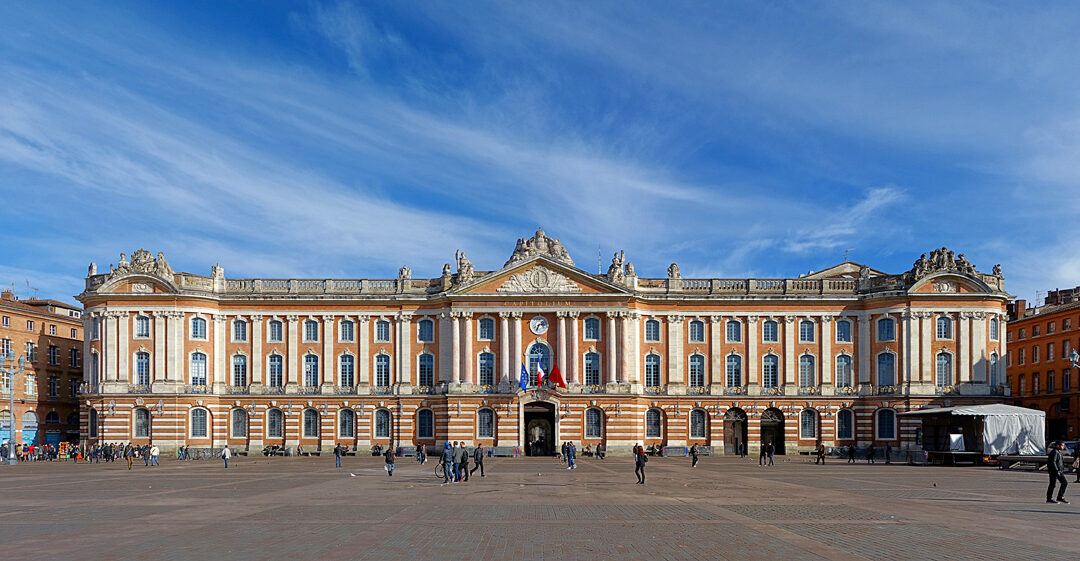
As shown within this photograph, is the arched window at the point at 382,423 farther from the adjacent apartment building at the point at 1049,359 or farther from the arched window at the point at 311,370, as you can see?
the adjacent apartment building at the point at 1049,359

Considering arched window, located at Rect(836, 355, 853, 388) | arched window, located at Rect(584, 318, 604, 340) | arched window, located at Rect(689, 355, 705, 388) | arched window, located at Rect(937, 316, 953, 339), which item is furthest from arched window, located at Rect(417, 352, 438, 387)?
arched window, located at Rect(937, 316, 953, 339)

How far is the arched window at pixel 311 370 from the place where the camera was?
274 ft

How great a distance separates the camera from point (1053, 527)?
2759 centimetres

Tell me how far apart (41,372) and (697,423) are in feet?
199

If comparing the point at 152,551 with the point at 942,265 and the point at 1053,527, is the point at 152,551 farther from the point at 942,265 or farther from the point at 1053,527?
the point at 942,265

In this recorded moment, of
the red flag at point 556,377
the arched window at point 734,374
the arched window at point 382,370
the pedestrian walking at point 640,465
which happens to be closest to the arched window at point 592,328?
the red flag at point 556,377

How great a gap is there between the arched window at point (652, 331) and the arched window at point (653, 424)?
5.99 meters

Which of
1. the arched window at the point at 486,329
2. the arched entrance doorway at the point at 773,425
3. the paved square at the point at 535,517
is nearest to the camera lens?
the paved square at the point at 535,517

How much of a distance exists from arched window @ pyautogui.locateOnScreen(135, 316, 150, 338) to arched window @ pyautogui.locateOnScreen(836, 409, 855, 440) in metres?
57.4

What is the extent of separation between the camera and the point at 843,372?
8281 centimetres

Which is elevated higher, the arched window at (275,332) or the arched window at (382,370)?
the arched window at (275,332)

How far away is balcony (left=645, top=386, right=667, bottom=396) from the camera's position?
8275 cm

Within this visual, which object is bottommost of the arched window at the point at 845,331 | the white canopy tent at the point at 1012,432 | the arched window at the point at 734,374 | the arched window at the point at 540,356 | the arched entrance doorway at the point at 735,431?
the arched entrance doorway at the point at 735,431

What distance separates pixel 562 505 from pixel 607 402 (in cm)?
4679
